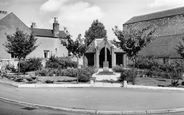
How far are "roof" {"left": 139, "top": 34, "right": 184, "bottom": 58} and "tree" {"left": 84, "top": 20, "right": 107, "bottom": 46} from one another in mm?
26985

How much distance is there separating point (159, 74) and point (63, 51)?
26756 millimetres

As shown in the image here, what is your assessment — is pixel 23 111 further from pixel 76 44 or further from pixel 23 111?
pixel 76 44

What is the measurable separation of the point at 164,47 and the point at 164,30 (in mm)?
13730

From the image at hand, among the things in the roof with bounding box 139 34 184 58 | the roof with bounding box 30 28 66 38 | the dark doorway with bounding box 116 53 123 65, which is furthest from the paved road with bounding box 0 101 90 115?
the roof with bounding box 30 28 66 38

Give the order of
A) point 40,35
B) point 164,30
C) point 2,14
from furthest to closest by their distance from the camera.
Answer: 1. point 164,30
2. point 40,35
3. point 2,14

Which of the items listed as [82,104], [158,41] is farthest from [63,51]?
[82,104]

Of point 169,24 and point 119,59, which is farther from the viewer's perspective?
point 169,24

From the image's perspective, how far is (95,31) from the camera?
7075 cm

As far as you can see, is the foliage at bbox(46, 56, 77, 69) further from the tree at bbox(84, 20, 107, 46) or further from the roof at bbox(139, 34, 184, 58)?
the tree at bbox(84, 20, 107, 46)

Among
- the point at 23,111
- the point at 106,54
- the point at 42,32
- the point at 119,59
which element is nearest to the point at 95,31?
the point at 42,32

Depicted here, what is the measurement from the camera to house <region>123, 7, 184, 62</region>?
38.4 m

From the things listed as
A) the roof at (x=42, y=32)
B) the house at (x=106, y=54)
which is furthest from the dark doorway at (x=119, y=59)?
the roof at (x=42, y=32)

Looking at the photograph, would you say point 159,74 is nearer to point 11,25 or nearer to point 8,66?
point 8,66

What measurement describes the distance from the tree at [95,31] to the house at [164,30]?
10.4 metres
